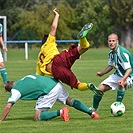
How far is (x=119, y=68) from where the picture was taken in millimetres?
11672

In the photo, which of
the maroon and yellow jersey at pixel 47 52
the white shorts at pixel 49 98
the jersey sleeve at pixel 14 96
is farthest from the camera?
the maroon and yellow jersey at pixel 47 52

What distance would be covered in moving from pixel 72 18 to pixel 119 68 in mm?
48364

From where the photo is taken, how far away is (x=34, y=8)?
63281 mm

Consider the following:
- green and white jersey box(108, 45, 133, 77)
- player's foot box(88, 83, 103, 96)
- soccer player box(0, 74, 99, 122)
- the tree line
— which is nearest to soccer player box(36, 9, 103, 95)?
player's foot box(88, 83, 103, 96)

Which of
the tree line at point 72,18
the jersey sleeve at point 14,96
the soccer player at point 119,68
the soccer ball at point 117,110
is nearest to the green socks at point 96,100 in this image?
the soccer player at point 119,68

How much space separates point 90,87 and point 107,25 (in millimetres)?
51426

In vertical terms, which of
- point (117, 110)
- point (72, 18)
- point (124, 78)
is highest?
point (124, 78)

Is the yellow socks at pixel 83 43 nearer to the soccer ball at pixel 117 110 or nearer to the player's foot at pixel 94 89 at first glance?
the player's foot at pixel 94 89

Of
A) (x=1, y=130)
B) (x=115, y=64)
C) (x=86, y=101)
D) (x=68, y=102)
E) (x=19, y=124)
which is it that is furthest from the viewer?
(x=86, y=101)

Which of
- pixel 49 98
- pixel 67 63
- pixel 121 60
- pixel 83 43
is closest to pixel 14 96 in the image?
pixel 49 98

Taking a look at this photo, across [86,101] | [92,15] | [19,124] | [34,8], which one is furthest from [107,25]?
[19,124]

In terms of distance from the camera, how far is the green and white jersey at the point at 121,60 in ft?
37.1

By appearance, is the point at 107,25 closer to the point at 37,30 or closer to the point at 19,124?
the point at 37,30

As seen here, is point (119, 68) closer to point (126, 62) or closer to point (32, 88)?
point (126, 62)
